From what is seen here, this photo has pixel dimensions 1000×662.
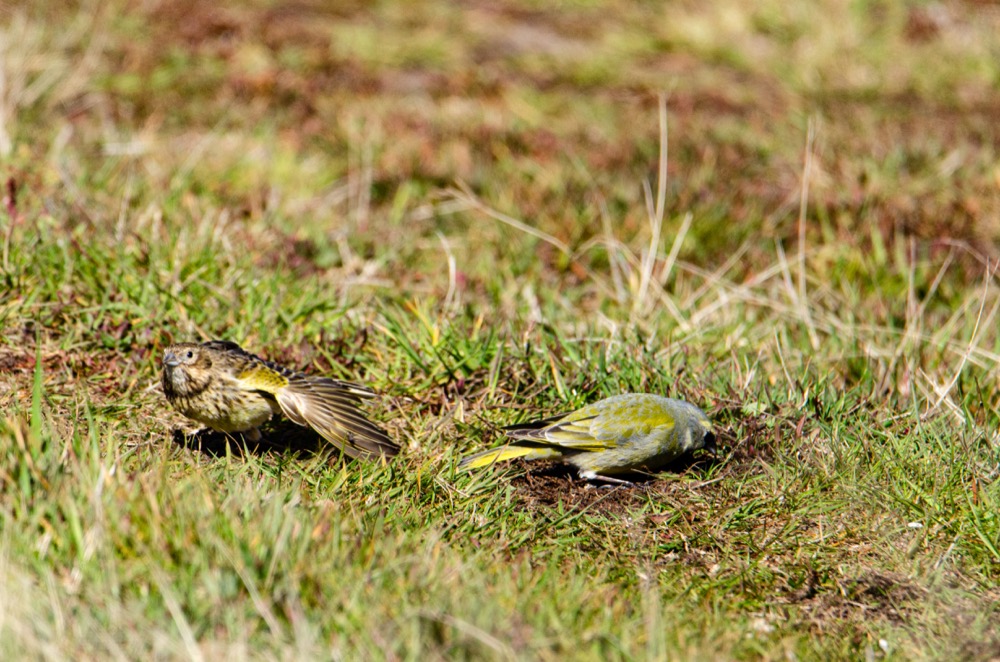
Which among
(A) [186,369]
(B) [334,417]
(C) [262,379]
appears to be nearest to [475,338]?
(B) [334,417]

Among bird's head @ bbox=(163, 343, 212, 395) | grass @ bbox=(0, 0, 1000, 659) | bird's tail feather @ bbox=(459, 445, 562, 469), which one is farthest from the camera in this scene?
bird's tail feather @ bbox=(459, 445, 562, 469)

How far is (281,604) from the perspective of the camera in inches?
122

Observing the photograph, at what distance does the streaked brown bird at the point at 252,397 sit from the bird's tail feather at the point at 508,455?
31 centimetres

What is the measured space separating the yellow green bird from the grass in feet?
0.34

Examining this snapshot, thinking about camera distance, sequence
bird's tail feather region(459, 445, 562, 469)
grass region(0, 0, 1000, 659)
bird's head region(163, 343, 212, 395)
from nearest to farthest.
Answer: grass region(0, 0, 1000, 659) → bird's head region(163, 343, 212, 395) → bird's tail feather region(459, 445, 562, 469)

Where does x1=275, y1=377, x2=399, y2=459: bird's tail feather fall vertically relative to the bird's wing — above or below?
below

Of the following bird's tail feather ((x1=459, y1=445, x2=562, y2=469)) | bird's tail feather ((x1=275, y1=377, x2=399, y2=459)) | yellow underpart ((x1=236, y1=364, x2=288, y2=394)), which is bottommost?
bird's tail feather ((x1=459, y1=445, x2=562, y2=469))

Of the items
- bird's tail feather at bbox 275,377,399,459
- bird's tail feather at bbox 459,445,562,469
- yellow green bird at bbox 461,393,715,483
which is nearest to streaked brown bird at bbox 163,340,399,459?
bird's tail feather at bbox 275,377,399,459

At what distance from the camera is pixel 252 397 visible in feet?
14.4

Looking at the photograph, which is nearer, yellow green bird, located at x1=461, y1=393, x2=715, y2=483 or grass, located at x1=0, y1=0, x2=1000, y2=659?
grass, located at x1=0, y1=0, x2=1000, y2=659

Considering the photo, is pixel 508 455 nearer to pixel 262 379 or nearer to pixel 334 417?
pixel 334 417

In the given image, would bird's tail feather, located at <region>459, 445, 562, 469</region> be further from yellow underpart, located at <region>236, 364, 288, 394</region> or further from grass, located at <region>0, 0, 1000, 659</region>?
yellow underpart, located at <region>236, 364, 288, 394</region>

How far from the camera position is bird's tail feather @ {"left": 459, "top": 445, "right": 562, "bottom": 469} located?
4.41 meters

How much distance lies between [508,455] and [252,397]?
1.04 meters
